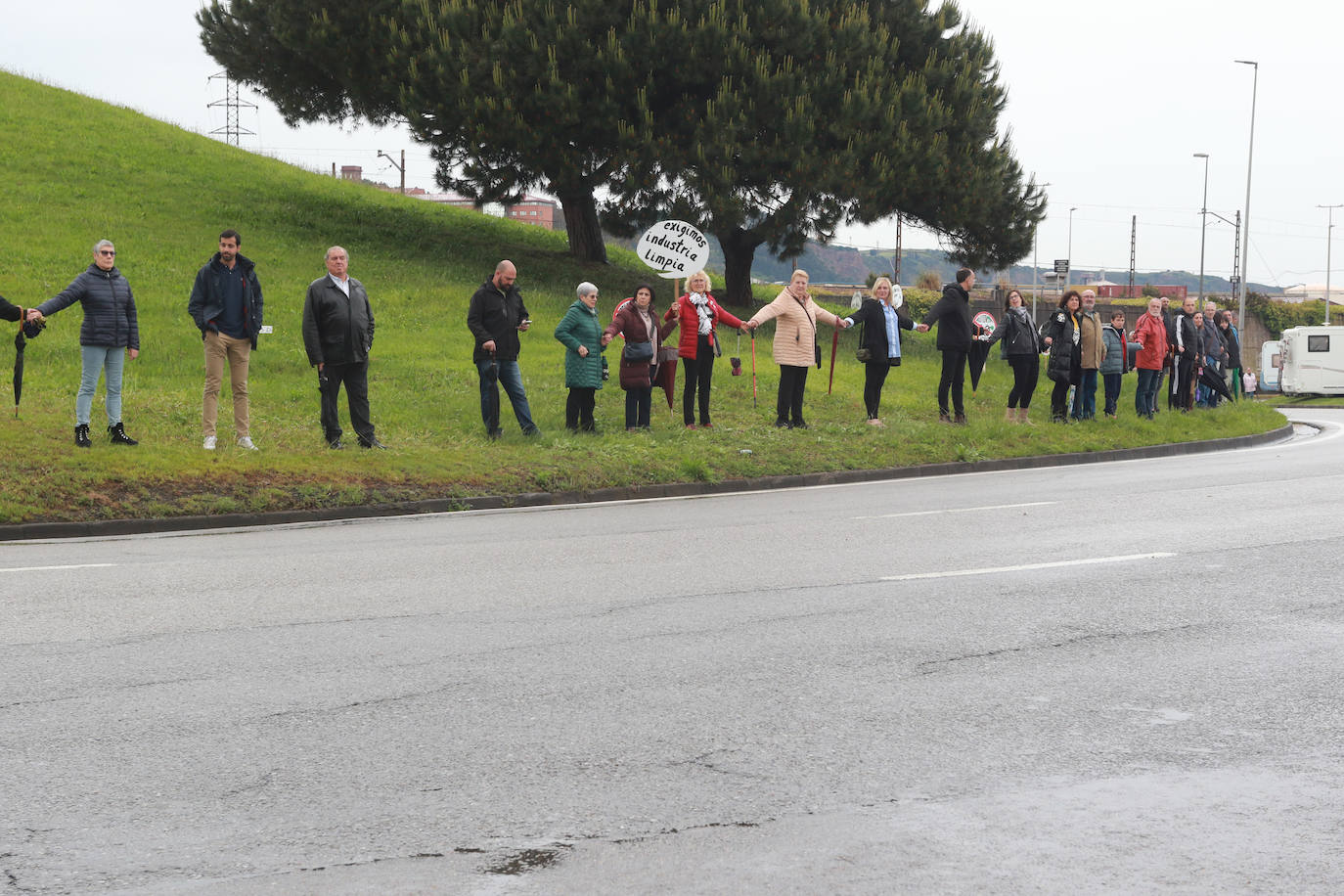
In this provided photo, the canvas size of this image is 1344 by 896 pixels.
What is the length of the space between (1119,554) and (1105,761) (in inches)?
197

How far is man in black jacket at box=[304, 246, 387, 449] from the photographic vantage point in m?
15.3

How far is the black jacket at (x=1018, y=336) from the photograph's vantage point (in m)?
21.5

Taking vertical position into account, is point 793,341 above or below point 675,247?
below

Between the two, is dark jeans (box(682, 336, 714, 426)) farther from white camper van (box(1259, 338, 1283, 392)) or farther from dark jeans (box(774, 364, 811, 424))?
white camper van (box(1259, 338, 1283, 392))

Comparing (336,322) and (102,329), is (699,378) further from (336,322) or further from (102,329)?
(102,329)

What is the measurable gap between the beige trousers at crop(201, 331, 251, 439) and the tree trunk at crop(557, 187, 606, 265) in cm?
2148

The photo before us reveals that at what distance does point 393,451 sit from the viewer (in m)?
15.3

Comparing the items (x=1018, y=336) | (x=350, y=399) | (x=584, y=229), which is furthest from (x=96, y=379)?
(x=584, y=229)

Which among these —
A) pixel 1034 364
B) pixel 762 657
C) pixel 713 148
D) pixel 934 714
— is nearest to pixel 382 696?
pixel 762 657

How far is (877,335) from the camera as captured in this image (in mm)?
19922

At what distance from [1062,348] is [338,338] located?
1180 centimetres

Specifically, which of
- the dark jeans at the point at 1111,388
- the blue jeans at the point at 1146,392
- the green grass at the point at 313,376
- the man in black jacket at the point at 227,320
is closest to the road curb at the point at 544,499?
the green grass at the point at 313,376

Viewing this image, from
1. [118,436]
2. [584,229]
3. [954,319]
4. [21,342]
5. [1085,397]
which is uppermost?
[584,229]

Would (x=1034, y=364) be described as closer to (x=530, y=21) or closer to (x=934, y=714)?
(x=530, y=21)
